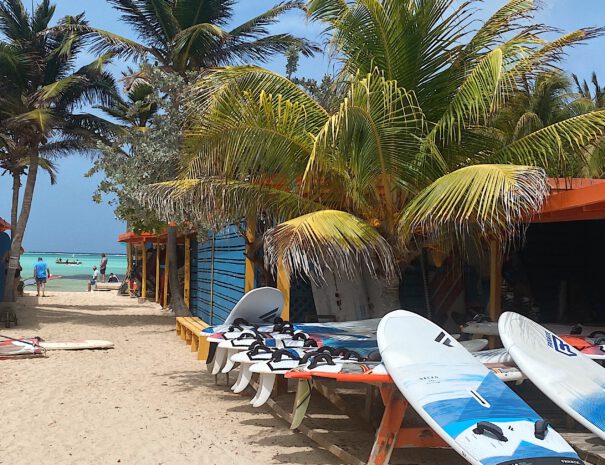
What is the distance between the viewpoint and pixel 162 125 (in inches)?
528

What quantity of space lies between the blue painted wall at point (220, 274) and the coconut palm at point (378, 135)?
11.5 ft

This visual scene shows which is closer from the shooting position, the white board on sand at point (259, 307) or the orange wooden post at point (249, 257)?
the white board on sand at point (259, 307)

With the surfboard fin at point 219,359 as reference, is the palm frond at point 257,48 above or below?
above

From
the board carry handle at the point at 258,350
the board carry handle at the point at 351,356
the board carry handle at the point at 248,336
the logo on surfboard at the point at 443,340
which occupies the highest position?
the logo on surfboard at the point at 443,340

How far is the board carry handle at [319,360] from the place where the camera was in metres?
5.16

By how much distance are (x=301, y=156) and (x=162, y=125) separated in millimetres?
7406

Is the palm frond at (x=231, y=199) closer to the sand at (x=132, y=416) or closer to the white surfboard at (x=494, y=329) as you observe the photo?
the sand at (x=132, y=416)

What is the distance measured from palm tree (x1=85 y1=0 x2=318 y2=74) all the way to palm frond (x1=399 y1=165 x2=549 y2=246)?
10.5 meters

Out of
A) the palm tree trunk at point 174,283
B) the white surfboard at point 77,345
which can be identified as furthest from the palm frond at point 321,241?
the palm tree trunk at point 174,283

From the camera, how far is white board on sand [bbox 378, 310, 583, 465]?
3.80m

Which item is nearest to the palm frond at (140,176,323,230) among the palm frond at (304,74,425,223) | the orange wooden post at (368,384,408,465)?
the palm frond at (304,74,425,223)

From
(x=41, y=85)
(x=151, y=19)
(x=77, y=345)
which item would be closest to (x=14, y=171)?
(x=41, y=85)

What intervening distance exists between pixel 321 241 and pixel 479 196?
1.31 meters

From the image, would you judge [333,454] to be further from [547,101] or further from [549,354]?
[547,101]
